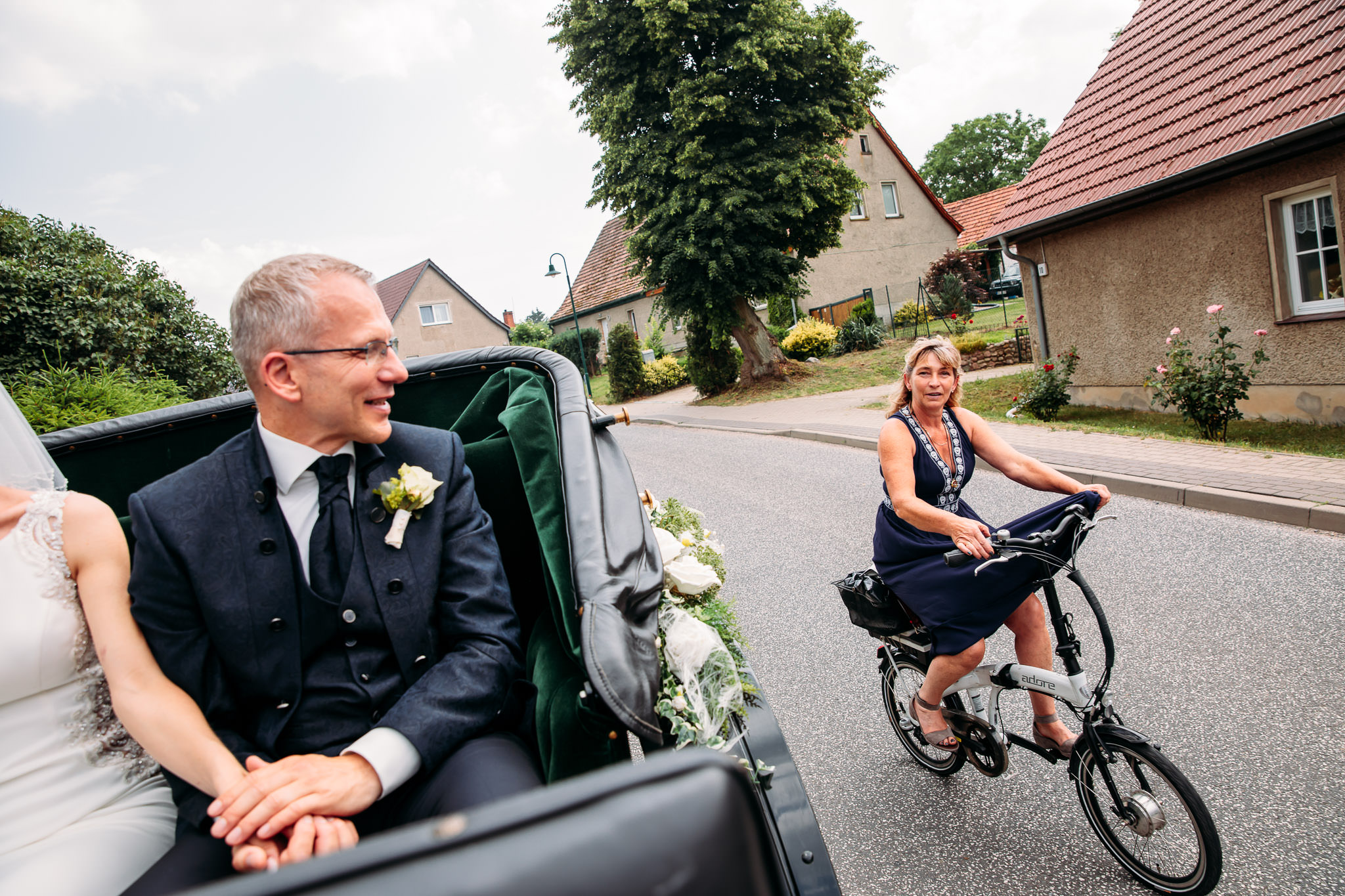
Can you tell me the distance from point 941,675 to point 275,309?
261cm

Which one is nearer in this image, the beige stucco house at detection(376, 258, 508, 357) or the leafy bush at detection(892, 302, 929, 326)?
the leafy bush at detection(892, 302, 929, 326)

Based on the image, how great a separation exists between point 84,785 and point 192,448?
1660mm

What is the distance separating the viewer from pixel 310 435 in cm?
208

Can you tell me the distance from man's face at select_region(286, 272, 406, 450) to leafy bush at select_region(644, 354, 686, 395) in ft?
76.4

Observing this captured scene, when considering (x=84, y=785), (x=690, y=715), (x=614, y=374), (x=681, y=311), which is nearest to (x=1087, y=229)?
(x=681, y=311)

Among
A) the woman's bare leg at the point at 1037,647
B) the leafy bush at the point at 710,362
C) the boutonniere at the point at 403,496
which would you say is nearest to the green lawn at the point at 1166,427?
the woman's bare leg at the point at 1037,647

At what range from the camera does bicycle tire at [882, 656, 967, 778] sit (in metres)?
3.18

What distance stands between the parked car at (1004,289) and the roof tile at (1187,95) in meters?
24.7

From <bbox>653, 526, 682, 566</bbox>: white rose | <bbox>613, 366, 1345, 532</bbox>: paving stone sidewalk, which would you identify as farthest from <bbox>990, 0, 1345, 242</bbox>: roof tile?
<bbox>653, 526, 682, 566</bbox>: white rose

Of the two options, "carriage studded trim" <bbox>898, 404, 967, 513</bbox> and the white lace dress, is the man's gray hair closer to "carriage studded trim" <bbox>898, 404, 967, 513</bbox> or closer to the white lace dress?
the white lace dress

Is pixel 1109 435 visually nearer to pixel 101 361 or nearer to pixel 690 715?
pixel 690 715

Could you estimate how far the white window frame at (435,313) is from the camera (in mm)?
39625

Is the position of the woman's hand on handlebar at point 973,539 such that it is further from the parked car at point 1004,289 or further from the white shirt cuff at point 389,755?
the parked car at point 1004,289

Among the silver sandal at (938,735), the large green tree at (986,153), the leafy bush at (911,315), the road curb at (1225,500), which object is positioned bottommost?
the road curb at (1225,500)
